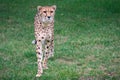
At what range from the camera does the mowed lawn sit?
29.9 ft

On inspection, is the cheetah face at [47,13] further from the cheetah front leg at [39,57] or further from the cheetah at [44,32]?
the cheetah front leg at [39,57]

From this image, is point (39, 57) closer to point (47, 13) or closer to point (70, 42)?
point (47, 13)

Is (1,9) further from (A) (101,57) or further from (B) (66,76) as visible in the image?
(B) (66,76)

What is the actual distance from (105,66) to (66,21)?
20.7 ft

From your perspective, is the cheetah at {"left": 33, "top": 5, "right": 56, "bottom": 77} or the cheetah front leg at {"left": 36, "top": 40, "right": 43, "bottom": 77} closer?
the cheetah front leg at {"left": 36, "top": 40, "right": 43, "bottom": 77}

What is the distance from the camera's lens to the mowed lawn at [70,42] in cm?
912

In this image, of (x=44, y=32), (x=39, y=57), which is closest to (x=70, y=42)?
(x=44, y=32)

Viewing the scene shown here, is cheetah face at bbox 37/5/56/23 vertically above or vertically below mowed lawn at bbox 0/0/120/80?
above

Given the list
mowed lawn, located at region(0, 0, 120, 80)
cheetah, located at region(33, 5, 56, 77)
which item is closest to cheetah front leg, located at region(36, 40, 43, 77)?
cheetah, located at region(33, 5, 56, 77)

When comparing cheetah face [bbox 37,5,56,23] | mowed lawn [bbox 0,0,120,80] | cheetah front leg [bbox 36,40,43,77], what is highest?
cheetah face [bbox 37,5,56,23]

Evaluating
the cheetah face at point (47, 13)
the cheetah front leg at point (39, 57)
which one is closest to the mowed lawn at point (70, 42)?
the cheetah front leg at point (39, 57)

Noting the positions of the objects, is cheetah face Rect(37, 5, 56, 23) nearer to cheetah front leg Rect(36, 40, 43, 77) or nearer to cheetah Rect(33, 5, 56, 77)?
cheetah Rect(33, 5, 56, 77)

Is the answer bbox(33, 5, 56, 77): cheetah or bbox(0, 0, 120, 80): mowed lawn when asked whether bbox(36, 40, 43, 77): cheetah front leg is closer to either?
bbox(33, 5, 56, 77): cheetah

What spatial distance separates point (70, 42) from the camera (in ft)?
39.6
